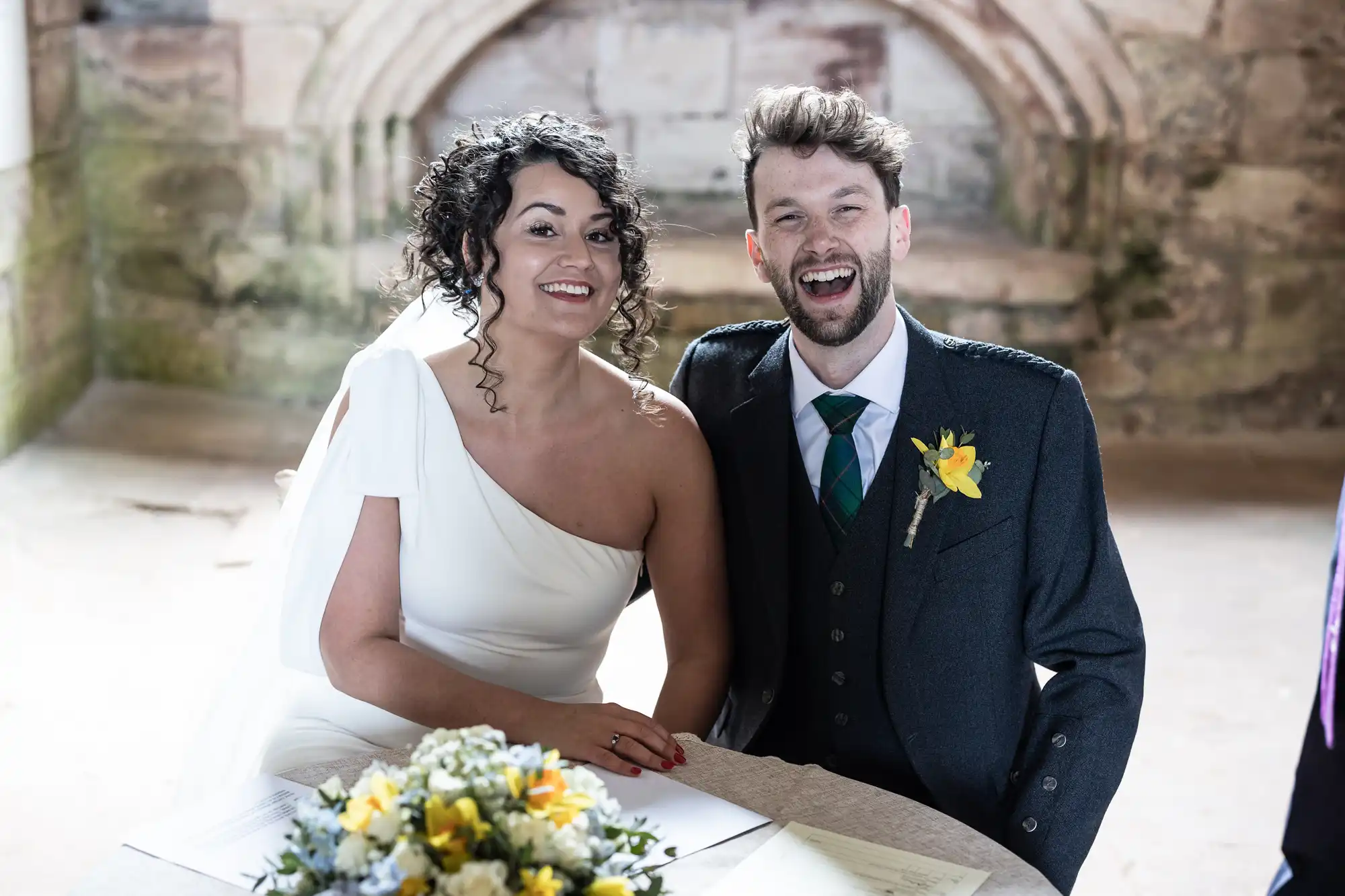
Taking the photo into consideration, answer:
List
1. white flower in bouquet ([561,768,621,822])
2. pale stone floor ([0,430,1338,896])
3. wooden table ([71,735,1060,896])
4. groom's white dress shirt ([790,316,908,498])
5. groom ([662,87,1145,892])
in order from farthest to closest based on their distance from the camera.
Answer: pale stone floor ([0,430,1338,896])
groom's white dress shirt ([790,316,908,498])
groom ([662,87,1145,892])
wooden table ([71,735,1060,896])
white flower in bouquet ([561,768,621,822])

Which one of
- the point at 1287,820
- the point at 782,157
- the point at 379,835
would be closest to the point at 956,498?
the point at 782,157

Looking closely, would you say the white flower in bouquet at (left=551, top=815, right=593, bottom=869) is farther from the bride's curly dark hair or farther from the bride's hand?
the bride's curly dark hair

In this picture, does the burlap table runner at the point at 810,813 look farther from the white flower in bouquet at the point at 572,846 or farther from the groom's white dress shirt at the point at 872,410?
the groom's white dress shirt at the point at 872,410

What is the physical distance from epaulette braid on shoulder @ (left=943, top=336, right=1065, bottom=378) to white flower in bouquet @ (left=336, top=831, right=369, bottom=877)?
1.09 metres

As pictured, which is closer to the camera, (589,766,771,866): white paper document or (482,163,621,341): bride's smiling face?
(589,766,771,866): white paper document

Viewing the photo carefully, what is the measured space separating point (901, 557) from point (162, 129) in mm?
3722

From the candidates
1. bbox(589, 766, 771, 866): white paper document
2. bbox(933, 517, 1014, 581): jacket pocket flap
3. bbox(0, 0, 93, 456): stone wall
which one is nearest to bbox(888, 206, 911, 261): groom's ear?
bbox(933, 517, 1014, 581): jacket pocket flap

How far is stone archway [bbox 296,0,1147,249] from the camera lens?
466 centimetres

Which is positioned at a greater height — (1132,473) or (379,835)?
(379,835)

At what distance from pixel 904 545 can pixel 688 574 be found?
318 millimetres

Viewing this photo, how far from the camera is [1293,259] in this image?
15.7ft

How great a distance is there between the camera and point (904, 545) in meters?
1.88

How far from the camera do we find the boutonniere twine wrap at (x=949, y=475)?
6.14 ft

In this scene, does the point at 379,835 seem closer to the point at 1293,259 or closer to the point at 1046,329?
the point at 1046,329
